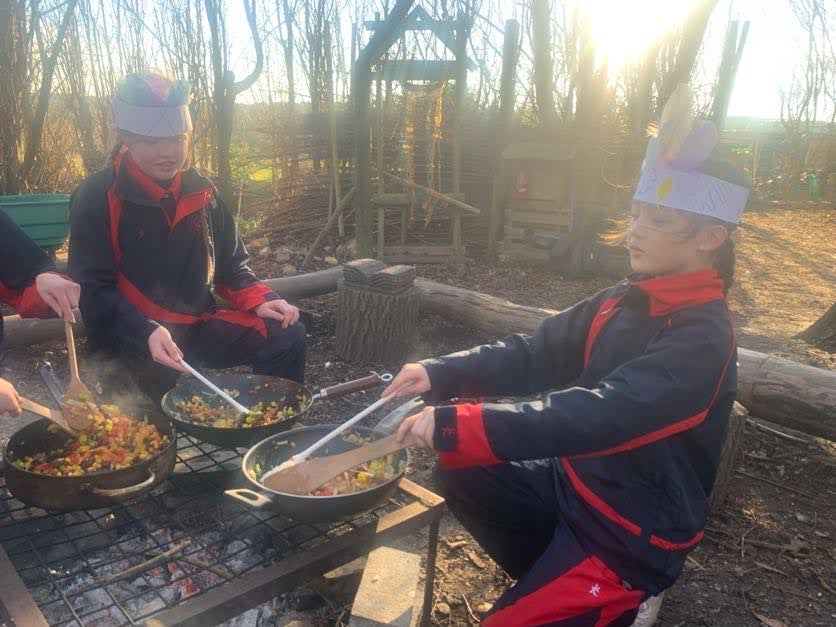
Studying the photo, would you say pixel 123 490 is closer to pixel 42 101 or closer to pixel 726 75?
pixel 42 101

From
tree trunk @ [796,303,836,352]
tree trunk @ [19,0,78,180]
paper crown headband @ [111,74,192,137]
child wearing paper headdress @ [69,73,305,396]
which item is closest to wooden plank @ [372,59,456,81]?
tree trunk @ [19,0,78,180]

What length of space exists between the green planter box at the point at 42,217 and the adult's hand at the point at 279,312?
422 cm

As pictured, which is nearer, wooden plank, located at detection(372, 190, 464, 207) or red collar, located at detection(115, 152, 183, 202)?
red collar, located at detection(115, 152, 183, 202)

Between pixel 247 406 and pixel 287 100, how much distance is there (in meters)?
9.79

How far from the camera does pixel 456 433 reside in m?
2.05

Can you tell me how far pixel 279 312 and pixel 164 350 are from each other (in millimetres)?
854

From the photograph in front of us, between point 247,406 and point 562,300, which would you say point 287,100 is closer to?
point 562,300

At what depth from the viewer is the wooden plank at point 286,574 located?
185 cm

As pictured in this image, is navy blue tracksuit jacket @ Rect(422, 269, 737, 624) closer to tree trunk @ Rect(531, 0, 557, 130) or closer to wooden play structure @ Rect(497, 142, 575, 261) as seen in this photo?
→ wooden play structure @ Rect(497, 142, 575, 261)

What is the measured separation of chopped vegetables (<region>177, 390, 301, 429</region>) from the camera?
2844 mm

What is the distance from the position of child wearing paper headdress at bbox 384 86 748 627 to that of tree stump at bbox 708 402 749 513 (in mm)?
1282

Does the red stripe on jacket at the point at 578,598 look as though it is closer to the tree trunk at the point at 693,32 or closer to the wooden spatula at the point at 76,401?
the wooden spatula at the point at 76,401

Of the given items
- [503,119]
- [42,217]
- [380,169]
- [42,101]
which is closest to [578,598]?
[42,217]

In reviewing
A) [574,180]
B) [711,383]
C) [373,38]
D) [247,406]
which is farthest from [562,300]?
[711,383]
